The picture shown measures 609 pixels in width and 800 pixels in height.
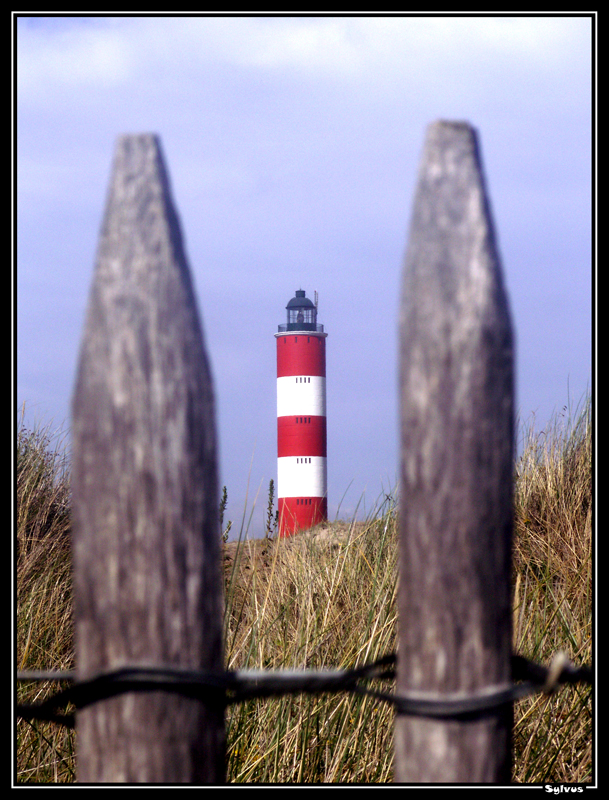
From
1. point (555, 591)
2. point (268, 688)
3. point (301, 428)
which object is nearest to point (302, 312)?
point (301, 428)

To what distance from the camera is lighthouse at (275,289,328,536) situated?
16125 millimetres

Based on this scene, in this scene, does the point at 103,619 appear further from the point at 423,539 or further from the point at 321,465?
the point at 321,465

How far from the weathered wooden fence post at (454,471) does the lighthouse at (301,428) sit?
14798mm

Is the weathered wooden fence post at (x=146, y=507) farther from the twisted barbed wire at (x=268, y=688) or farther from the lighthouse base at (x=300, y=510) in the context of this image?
the lighthouse base at (x=300, y=510)

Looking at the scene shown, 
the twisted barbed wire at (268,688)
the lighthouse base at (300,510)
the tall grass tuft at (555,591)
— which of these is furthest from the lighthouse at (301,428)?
the twisted barbed wire at (268,688)

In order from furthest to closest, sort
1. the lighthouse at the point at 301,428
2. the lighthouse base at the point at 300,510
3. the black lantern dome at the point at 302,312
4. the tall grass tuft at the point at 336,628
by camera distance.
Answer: the black lantern dome at the point at 302,312, the lighthouse at the point at 301,428, the lighthouse base at the point at 300,510, the tall grass tuft at the point at 336,628

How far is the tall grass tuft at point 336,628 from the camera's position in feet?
8.16

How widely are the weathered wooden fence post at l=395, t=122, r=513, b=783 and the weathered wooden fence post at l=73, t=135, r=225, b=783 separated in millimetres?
308

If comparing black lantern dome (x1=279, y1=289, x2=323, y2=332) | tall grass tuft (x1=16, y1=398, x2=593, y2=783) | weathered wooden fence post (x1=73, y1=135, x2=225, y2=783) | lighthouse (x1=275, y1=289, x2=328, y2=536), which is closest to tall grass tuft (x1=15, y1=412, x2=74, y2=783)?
tall grass tuft (x1=16, y1=398, x2=593, y2=783)

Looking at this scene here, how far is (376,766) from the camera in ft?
8.09

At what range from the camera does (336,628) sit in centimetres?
376

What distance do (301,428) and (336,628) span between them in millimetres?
12351

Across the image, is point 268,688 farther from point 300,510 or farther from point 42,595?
point 300,510
